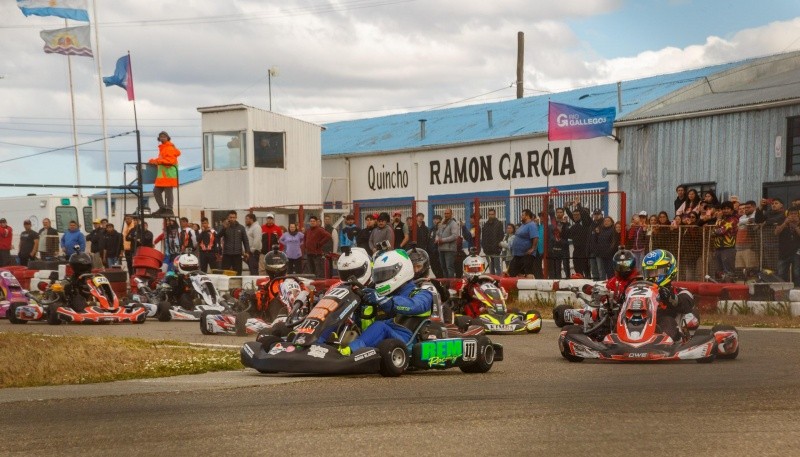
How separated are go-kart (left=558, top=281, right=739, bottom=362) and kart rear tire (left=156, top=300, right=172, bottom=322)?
8.98m

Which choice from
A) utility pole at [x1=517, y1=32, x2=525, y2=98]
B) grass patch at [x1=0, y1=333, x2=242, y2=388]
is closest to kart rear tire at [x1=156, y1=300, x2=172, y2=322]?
grass patch at [x1=0, y1=333, x2=242, y2=388]

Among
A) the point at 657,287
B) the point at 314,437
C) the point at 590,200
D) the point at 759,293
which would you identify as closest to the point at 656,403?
the point at 314,437

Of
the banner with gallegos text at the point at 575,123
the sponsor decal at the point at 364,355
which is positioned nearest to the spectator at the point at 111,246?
the banner with gallegos text at the point at 575,123

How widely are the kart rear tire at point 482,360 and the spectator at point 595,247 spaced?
30.6 ft

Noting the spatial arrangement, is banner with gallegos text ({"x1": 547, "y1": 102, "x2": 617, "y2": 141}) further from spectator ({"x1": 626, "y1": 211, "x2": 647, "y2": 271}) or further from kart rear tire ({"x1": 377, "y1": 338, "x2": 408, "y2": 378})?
kart rear tire ({"x1": 377, "y1": 338, "x2": 408, "y2": 378})

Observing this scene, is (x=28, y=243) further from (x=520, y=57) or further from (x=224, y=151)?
(x=520, y=57)

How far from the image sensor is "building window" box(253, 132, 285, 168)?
116ft

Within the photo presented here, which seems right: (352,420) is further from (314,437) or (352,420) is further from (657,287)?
(657,287)

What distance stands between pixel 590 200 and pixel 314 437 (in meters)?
15.3

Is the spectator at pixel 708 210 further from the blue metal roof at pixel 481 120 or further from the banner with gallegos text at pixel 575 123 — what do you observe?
the blue metal roof at pixel 481 120

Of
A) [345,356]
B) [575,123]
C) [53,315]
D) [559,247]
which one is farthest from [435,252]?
[345,356]

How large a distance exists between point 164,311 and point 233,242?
12.5 feet

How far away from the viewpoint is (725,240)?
60.2ft

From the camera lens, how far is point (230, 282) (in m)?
22.7
